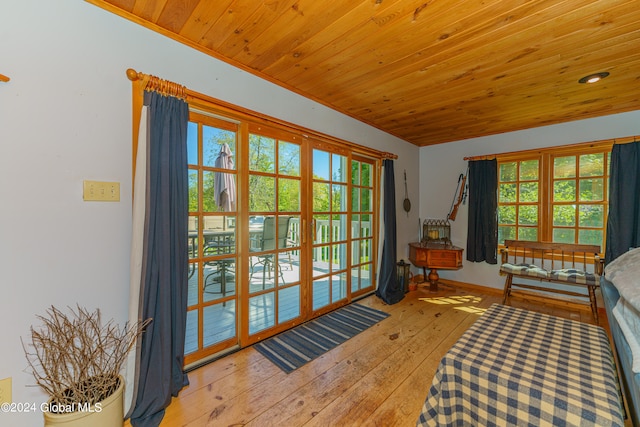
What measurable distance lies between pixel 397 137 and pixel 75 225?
3.79 m

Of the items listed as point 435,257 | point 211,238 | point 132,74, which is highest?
point 132,74

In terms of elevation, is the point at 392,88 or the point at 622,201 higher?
the point at 392,88

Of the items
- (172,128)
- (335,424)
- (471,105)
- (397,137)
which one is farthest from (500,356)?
(397,137)

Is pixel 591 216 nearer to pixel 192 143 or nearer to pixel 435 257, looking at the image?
pixel 435 257

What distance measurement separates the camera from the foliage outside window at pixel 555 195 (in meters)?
3.09

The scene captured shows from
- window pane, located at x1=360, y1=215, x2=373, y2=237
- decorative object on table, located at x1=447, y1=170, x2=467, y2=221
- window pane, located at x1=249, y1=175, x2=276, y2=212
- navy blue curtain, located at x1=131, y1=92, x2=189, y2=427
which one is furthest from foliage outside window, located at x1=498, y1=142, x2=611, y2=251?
navy blue curtain, located at x1=131, y1=92, x2=189, y2=427

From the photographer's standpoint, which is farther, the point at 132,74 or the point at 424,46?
the point at 424,46

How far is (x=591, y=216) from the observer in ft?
10.3

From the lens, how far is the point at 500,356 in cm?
120

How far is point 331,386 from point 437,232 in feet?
10.0

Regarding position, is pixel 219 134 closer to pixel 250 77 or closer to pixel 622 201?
pixel 250 77

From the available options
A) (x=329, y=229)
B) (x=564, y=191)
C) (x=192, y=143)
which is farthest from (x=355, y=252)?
(x=564, y=191)

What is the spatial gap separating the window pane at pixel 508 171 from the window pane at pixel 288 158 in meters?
3.09

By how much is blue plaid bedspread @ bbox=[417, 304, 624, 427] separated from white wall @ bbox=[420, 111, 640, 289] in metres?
2.67
